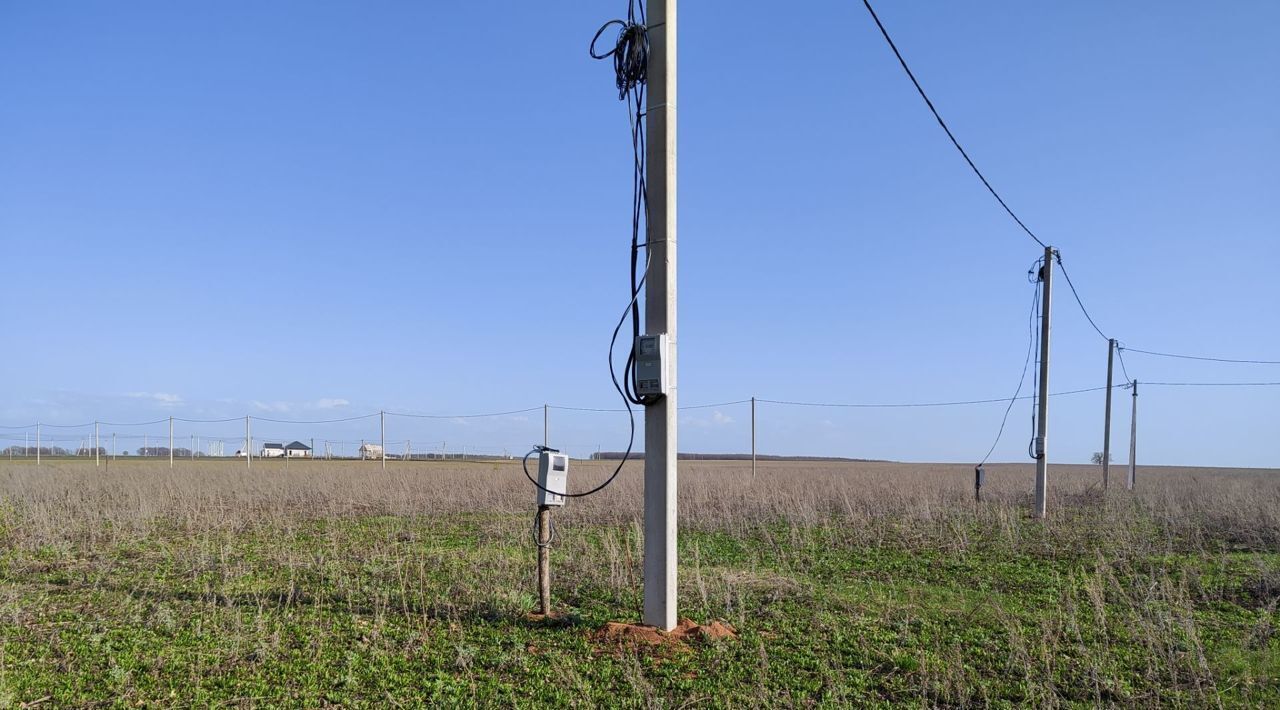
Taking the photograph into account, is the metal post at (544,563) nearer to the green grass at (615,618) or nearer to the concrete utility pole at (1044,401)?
the green grass at (615,618)

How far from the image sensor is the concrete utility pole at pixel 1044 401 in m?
15.1

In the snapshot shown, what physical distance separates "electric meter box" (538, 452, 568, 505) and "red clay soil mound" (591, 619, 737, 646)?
1.11m

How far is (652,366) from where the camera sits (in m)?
5.54

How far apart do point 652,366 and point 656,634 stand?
1.79m

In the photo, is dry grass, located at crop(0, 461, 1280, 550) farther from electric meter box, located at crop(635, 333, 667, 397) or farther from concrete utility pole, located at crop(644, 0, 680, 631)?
electric meter box, located at crop(635, 333, 667, 397)

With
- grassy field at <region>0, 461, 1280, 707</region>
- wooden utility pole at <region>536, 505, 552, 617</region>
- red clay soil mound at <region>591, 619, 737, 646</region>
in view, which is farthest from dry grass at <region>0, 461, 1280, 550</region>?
red clay soil mound at <region>591, 619, 737, 646</region>

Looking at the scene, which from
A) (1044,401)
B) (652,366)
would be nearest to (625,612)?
(652,366)

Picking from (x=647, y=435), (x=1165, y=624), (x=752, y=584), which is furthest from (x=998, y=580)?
(x=647, y=435)

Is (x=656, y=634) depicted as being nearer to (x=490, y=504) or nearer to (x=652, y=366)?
(x=652, y=366)

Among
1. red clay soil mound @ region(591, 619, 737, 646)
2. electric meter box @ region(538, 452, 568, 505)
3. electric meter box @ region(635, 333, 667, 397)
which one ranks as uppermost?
electric meter box @ region(635, 333, 667, 397)

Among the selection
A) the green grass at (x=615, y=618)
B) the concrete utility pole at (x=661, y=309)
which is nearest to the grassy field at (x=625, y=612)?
the green grass at (x=615, y=618)

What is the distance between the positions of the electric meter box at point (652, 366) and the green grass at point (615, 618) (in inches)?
66.6

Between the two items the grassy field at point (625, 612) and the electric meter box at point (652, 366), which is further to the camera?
the electric meter box at point (652, 366)

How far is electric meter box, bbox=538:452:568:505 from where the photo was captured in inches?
248
